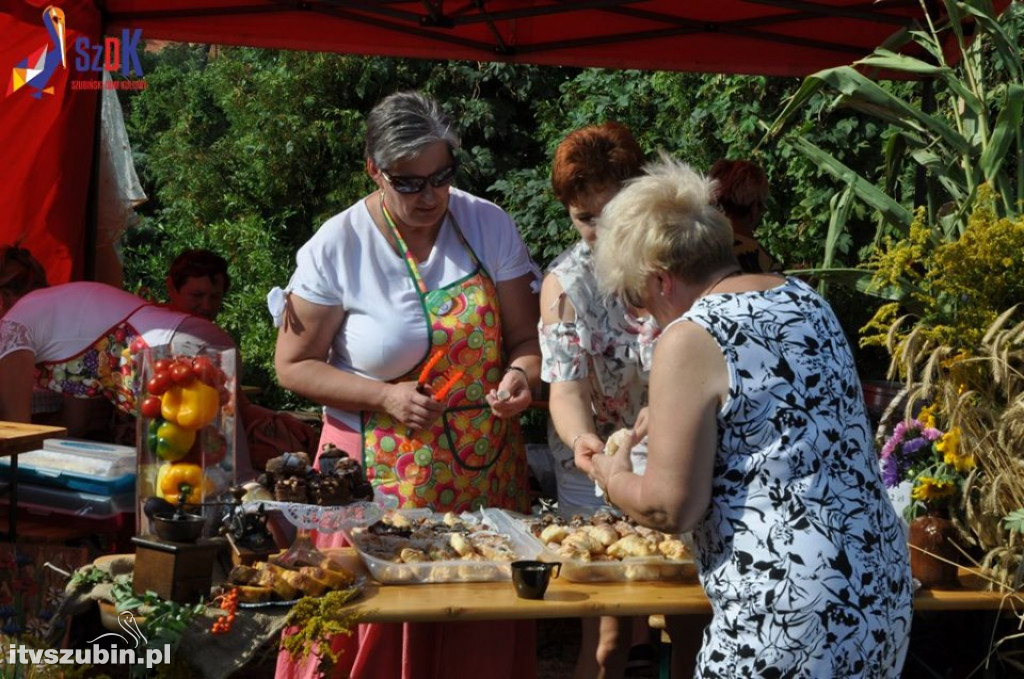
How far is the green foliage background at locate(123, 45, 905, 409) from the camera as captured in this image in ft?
24.6

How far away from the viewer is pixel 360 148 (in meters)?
9.85

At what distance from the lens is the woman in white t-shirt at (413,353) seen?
3088 mm

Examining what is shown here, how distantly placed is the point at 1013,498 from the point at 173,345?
195 cm

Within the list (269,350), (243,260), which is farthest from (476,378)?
(243,260)

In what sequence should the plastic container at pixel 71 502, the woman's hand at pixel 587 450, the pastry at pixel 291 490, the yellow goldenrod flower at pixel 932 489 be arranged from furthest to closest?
the plastic container at pixel 71 502 < the yellow goldenrod flower at pixel 932 489 < the woman's hand at pixel 587 450 < the pastry at pixel 291 490

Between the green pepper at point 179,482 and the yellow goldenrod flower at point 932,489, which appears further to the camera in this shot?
the yellow goldenrod flower at point 932,489

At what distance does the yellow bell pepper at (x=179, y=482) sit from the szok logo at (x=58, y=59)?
9.79 ft

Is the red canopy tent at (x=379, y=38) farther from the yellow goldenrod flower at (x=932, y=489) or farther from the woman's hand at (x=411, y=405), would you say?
the yellow goldenrod flower at (x=932, y=489)

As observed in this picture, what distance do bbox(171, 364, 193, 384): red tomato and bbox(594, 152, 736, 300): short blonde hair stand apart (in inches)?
35.1

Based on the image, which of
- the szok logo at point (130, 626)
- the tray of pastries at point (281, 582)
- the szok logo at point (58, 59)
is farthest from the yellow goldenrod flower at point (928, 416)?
the szok logo at point (58, 59)

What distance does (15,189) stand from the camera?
17.5 feet

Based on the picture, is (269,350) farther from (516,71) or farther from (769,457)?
(769,457)

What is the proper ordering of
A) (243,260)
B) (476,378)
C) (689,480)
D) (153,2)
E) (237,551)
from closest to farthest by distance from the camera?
(689,480) < (237,551) < (476,378) < (153,2) < (243,260)

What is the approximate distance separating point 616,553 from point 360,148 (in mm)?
7411
